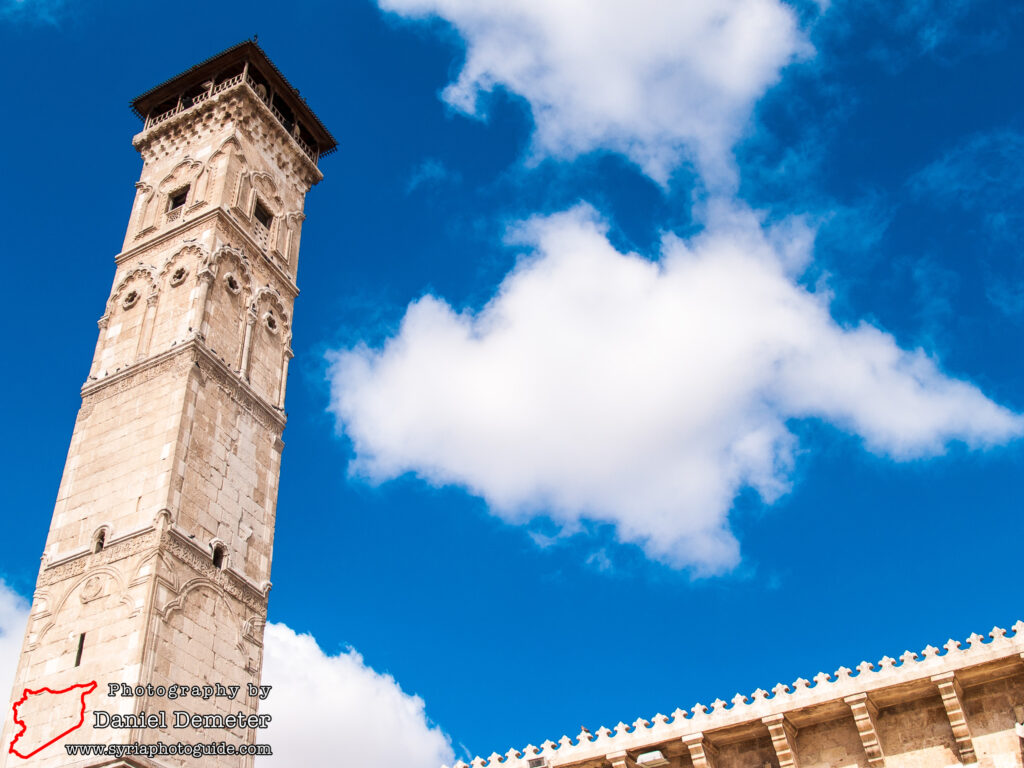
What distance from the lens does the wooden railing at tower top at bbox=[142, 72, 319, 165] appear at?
28.3 m

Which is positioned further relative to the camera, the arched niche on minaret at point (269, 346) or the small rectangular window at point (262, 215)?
the small rectangular window at point (262, 215)

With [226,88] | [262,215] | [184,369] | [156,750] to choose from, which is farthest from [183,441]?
[226,88]

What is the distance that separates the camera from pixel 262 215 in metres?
27.2

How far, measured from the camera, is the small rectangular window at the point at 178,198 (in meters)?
26.6

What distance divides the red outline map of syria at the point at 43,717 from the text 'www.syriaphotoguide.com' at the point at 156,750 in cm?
50

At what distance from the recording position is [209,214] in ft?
80.8

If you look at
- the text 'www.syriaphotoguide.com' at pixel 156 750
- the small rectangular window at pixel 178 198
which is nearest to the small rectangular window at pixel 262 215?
→ the small rectangular window at pixel 178 198

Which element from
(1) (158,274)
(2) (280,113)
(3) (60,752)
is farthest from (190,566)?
(2) (280,113)

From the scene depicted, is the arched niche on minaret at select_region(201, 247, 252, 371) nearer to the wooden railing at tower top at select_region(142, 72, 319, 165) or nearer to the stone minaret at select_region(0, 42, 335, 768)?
the stone minaret at select_region(0, 42, 335, 768)

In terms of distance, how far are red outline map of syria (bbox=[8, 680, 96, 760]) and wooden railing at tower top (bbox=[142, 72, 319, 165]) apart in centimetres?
1736

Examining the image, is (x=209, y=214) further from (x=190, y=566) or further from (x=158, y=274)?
(x=190, y=566)

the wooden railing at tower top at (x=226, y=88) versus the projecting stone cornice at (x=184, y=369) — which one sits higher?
the wooden railing at tower top at (x=226, y=88)

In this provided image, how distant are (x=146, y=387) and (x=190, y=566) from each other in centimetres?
462

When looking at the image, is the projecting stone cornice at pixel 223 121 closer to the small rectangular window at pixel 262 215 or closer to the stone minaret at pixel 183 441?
the stone minaret at pixel 183 441
